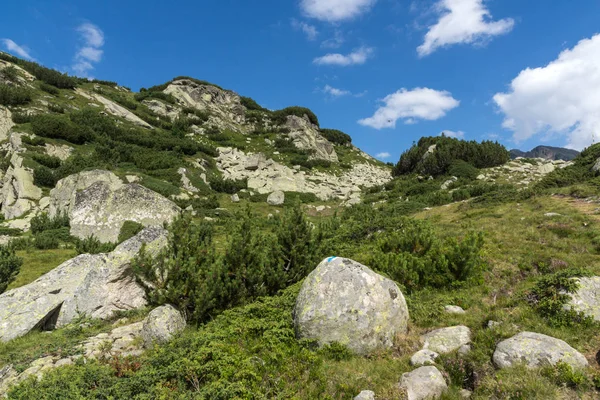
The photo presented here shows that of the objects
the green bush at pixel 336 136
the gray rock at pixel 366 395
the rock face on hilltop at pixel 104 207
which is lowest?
the gray rock at pixel 366 395

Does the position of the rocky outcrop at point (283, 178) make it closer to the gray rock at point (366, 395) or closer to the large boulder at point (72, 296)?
the large boulder at point (72, 296)

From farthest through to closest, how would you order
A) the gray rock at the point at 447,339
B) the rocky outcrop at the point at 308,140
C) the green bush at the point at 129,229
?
the rocky outcrop at the point at 308,140, the green bush at the point at 129,229, the gray rock at the point at 447,339

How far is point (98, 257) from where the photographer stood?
1199 centimetres

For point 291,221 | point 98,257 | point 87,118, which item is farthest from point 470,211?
point 87,118

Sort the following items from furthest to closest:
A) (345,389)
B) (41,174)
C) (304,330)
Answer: (41,174) → (304,330) → (345,389)

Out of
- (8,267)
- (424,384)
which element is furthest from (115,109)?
(424,384)

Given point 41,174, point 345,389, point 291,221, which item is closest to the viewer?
point 345,389

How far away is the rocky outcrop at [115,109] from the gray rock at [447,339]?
49.2 m

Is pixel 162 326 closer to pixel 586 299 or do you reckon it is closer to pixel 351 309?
pixel 351 309

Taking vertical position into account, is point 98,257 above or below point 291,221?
below

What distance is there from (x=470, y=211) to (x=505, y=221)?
147 inches

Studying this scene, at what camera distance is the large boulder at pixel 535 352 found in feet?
18.3

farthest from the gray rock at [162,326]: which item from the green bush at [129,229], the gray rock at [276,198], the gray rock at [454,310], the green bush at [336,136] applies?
the green bush at [336,136]

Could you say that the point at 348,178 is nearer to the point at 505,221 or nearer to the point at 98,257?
the point at 505,221
